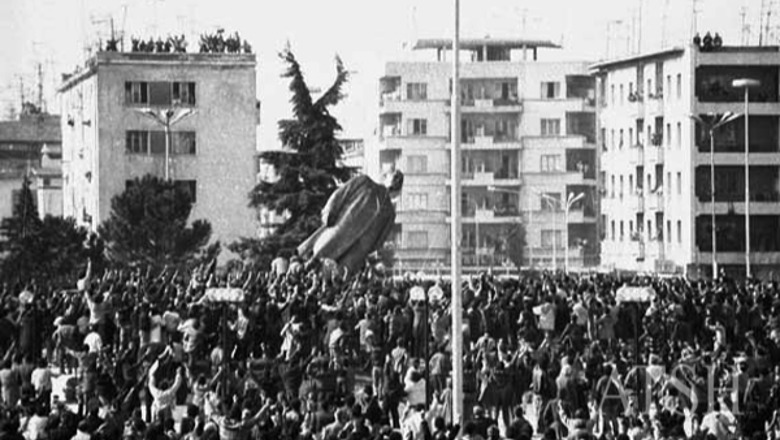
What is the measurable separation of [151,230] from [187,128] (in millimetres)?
16077

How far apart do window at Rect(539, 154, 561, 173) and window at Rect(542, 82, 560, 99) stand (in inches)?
119

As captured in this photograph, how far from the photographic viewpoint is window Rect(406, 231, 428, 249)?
112750mm

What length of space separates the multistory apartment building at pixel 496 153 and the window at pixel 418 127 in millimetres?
51

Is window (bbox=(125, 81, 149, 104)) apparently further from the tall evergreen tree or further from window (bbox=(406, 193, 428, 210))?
window (bbox=(406, 193, 428, 210))

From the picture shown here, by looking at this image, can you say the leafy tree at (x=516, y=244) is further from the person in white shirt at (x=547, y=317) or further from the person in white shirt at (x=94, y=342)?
the person in white shirt at (x=94, y=342)

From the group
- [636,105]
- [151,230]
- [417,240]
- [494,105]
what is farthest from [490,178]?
[151,230]

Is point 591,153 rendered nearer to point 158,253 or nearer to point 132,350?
point 158,253

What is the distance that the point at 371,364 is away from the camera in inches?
1455

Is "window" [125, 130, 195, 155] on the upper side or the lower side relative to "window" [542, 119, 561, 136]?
lower

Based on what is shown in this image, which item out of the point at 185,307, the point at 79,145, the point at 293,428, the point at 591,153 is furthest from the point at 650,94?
the point at 293,428

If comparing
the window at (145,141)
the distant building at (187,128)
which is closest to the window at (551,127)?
the distant building at (187,128)

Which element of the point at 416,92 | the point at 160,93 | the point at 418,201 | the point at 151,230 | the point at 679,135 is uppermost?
the point at 416,92

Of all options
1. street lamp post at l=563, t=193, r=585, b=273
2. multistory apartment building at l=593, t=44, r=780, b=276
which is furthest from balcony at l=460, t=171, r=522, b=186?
multistory apartment building at l=593, t=44, r=780, b=276

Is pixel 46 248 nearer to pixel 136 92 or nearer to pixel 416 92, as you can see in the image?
pixel 136 92
